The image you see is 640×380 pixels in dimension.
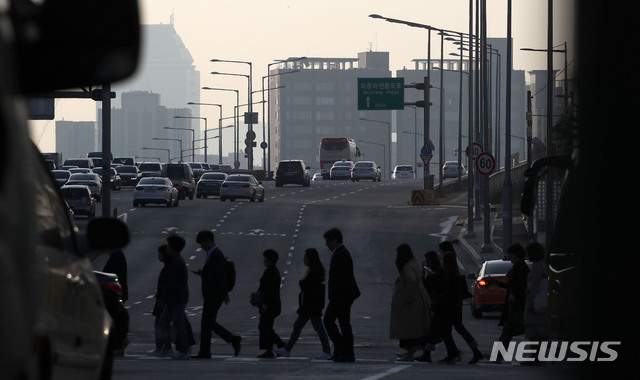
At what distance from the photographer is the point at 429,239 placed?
49469 millimetres

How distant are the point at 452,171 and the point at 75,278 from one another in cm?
10272

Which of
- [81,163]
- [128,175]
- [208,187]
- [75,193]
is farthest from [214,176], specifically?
[81,163]

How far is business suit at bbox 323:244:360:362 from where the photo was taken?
16672 mm

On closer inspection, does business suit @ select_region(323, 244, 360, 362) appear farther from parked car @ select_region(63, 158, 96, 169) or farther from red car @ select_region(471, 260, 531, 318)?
parked car @ select_region(63, 158, 96, 169)

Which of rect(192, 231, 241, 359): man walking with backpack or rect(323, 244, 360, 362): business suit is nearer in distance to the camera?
rect(323, 244, 360, 362): business suit

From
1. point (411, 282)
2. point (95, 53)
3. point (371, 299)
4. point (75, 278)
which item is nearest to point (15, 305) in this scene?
point (95, 53)

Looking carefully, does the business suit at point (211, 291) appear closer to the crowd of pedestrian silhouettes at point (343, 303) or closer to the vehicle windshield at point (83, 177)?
the crowd of pedestrian silhouettes at point (343, 303)

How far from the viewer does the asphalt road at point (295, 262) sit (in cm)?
1480

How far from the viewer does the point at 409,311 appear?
16969mm

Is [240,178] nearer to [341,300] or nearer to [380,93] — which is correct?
[380,93]

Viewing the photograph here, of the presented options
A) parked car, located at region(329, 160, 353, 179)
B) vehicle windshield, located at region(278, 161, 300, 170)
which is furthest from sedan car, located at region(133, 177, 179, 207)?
parked car, located at region(329, 160, 353, 179)

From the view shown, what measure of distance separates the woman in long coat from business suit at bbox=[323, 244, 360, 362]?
597 mm

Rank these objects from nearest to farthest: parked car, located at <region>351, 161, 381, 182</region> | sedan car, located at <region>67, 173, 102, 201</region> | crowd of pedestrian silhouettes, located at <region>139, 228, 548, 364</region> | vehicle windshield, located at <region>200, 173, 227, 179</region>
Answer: crowd of pedestrian silhouettes, located at <region>139, 228, 548, 364</region>, sedan car, located at <region>67, 173, 102, 201</region>, vehicle windshield, located at <region>200, 173, 227, 179</region>, parked car, located at <region>351, 161, 381, 182</region>

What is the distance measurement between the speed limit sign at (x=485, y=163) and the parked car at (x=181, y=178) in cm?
3408
